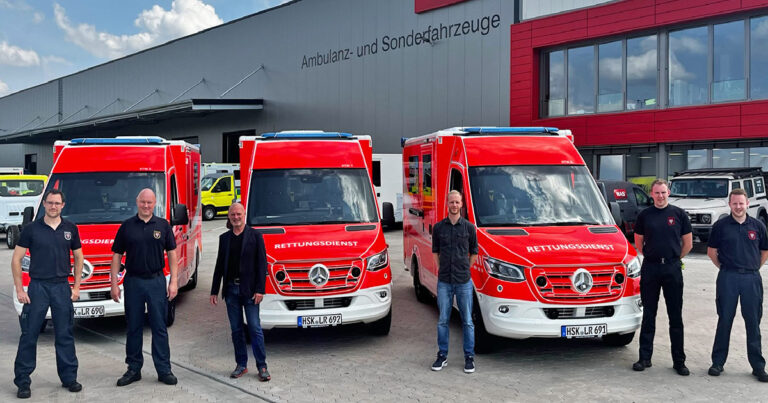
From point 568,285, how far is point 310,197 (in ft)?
11.5

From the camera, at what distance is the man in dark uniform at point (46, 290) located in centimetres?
664

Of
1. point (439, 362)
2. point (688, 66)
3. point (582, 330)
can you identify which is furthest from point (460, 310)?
point (688, 66)

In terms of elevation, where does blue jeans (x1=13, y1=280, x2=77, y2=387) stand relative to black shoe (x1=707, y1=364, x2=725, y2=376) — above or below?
above

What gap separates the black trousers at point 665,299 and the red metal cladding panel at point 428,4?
23456mm

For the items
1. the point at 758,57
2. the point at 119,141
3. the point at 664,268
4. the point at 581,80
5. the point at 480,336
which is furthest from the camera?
the point at 581,80

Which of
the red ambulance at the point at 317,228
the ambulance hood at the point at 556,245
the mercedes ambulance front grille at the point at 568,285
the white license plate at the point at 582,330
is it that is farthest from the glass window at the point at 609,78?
the white license plate at the point at 582,330

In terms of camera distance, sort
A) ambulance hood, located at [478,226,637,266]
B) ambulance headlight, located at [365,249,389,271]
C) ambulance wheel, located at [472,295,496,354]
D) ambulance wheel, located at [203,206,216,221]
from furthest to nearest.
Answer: ambulance wheel, located at [203,206,216,221] → ambulance headlight, located at [365,249,389,271] → ambulance wheel, located at [472,295,496,354] → ambulance hood, located at [478,226,637,266]

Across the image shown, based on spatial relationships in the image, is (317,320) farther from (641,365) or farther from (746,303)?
(746,303)

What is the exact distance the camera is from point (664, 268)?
7316 mm

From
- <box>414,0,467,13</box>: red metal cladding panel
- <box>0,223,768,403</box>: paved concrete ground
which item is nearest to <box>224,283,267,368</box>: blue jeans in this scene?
<box>0,223,768,403</box>: paved concrete ground

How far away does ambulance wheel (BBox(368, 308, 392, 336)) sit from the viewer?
8781 millimetres

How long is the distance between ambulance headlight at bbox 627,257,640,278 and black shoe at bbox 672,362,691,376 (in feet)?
3.25

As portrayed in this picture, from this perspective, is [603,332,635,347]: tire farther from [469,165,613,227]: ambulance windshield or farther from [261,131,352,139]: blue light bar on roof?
[261,131,352,139]: blue light bar on roof

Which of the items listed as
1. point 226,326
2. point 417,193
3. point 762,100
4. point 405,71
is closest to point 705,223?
point 762,100
